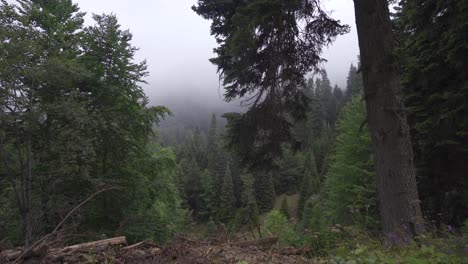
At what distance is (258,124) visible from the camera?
620 cm

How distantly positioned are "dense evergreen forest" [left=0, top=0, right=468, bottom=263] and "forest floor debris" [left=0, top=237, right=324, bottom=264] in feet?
0.69

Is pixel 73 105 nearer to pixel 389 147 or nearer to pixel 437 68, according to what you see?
pixel 389 147

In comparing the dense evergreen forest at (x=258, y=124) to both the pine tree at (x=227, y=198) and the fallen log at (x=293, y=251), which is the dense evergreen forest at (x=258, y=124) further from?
the pine tree at (x=227, y=198)

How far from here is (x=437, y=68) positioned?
770cm

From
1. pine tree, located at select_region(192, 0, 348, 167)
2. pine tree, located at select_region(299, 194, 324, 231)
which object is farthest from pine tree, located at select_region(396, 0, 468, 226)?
pine tree, located at select_region(299, 194, 324, 231)

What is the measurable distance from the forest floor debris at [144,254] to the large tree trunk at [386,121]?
1819 millimetres

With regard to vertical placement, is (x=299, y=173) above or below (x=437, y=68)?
below

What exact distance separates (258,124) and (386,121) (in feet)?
8.44

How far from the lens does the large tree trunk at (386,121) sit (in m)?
4.12

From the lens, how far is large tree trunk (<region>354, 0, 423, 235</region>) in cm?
412

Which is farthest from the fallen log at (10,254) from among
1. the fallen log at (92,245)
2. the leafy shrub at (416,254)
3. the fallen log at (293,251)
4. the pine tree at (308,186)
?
the pine tree at (308,186)

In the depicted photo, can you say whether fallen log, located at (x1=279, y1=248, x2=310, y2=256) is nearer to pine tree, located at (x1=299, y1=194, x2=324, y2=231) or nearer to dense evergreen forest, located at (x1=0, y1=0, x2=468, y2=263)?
dense evergreen forest, located at (x1=0, y1=0, x2=468, y2=263)

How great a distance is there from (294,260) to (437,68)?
7.18m

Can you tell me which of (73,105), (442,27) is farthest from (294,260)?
(73,105)
